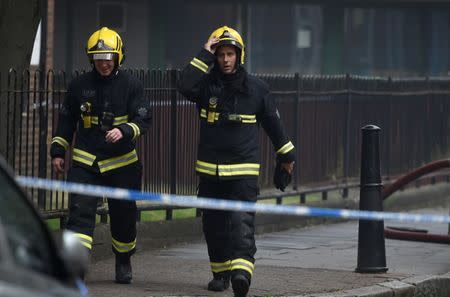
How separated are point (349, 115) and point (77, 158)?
23.1 feet

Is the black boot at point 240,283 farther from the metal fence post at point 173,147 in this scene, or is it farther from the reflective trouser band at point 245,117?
the metal fence post at point 173,147

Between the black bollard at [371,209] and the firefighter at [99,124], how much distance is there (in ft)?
6.31

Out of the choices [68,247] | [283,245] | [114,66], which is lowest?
[283,245]

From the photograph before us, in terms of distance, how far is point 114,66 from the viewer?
9.37 m

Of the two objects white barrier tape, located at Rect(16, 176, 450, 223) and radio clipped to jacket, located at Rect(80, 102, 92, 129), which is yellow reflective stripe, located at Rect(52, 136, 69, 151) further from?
white barrier tape, located at Rect(16, 176, 450, 223)

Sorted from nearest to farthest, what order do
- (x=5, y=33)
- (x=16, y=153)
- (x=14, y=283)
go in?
(x=14, y=283)
(x=5, y=33)
(x=16, y=153)

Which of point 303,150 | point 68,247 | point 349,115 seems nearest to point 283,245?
point 303,150

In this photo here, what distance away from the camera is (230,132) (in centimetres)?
914

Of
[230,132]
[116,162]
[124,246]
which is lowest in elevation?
[124,246]

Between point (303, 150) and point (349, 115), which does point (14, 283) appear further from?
point (349, 115)

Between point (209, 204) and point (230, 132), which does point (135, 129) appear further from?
point (209, 204)

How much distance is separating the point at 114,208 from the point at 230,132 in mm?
1066

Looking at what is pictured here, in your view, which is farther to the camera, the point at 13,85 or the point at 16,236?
the point at 13,85

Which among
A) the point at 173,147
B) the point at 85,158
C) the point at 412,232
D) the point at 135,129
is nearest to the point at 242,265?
the point at 135,129
